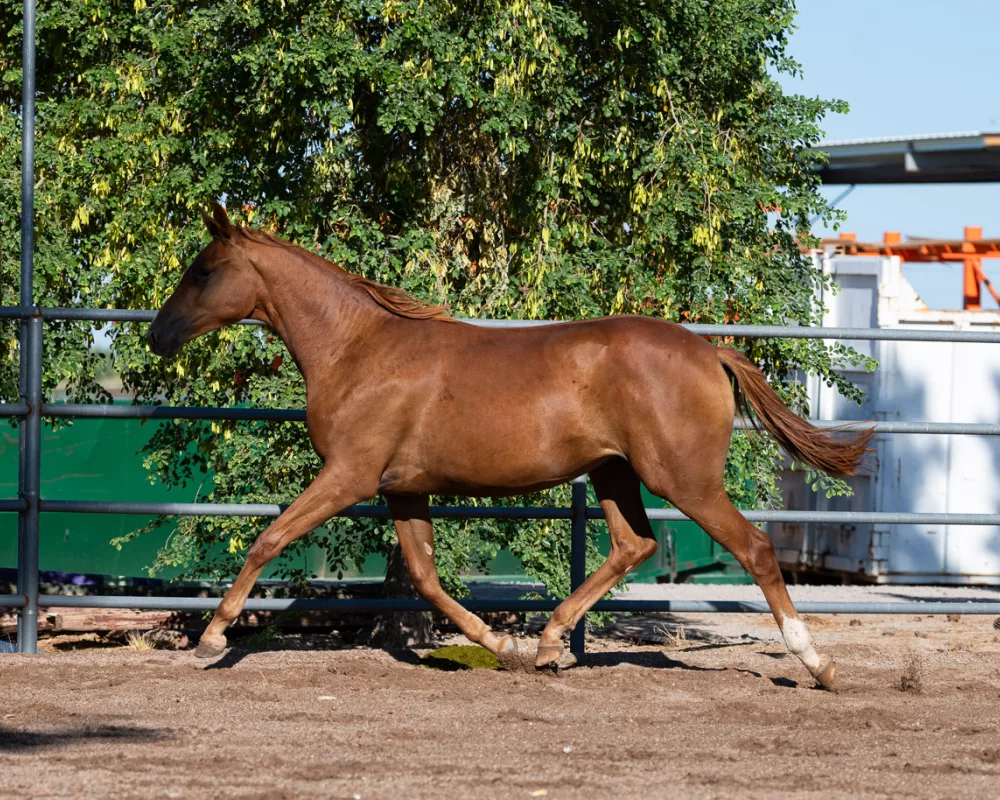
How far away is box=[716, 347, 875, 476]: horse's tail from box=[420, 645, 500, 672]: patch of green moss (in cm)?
174

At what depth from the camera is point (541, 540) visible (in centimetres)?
947

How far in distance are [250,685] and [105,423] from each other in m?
8.46

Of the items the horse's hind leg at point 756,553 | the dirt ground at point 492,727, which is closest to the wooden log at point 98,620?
the dirt ground at point 492,727

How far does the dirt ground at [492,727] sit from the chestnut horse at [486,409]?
1.32ft

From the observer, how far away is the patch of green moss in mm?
6098

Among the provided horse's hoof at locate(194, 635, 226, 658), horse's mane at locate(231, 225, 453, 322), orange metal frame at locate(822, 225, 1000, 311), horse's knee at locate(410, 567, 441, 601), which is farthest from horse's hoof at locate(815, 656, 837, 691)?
orange metal frame at locate(822, 225, 1000, 311)

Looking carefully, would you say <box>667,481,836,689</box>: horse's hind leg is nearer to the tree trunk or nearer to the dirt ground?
the dirt ground

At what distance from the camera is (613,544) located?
615 centimetres

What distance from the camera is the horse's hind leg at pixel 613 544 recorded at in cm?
594

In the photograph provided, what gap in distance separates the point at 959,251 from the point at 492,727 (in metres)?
19.7

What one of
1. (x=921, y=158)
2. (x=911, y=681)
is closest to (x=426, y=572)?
(x=911, y=681)

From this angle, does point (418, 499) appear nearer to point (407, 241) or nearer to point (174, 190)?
point (407, 241)

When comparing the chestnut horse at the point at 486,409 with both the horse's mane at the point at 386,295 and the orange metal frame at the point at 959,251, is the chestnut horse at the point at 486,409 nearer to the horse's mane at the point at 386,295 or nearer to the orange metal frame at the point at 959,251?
the horse's mane at the point at 386,295

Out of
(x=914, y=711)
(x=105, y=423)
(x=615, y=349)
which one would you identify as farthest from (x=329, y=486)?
(x=105, y=423)
